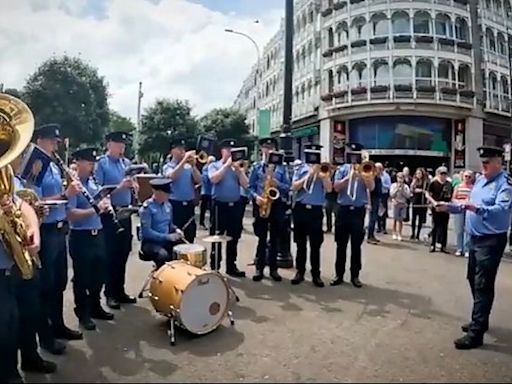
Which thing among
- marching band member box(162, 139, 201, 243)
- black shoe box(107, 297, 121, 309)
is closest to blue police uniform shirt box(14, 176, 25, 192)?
black shoe box(107, 297, 121, 309)

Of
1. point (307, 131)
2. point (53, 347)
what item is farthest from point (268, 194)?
point (307, 131)

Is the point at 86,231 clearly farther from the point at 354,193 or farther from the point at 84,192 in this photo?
the point at 354,193

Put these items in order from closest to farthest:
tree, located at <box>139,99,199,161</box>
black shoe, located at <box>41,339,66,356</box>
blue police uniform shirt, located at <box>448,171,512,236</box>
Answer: black shoe, located at <box>41,339,66,356</box> < blue police uniform shirt, located at <box>448,171,512,236</box> < tree, located at <box>139,99,199,161</box>

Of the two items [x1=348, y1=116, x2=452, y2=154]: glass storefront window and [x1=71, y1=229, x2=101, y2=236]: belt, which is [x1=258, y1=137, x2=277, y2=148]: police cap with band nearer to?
[x1=71, y1=229, x2=101, y2=236]: belt

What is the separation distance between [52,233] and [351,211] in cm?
397

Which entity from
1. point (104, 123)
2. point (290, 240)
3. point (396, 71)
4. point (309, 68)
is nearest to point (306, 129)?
point (309, 68)

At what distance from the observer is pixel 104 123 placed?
12742mm

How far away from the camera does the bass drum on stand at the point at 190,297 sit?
4.49 m

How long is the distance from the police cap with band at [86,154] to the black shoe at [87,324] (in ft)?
4.79

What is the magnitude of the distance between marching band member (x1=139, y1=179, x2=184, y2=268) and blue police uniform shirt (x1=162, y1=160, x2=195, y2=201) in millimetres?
1413

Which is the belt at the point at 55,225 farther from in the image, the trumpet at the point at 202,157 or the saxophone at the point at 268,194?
the trumpet at the point at 202,157

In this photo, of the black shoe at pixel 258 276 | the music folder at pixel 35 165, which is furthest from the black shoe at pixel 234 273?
the music folder at pixel 35 165

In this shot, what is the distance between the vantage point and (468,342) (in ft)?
15.0

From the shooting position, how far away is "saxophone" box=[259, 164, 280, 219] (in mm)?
7039
